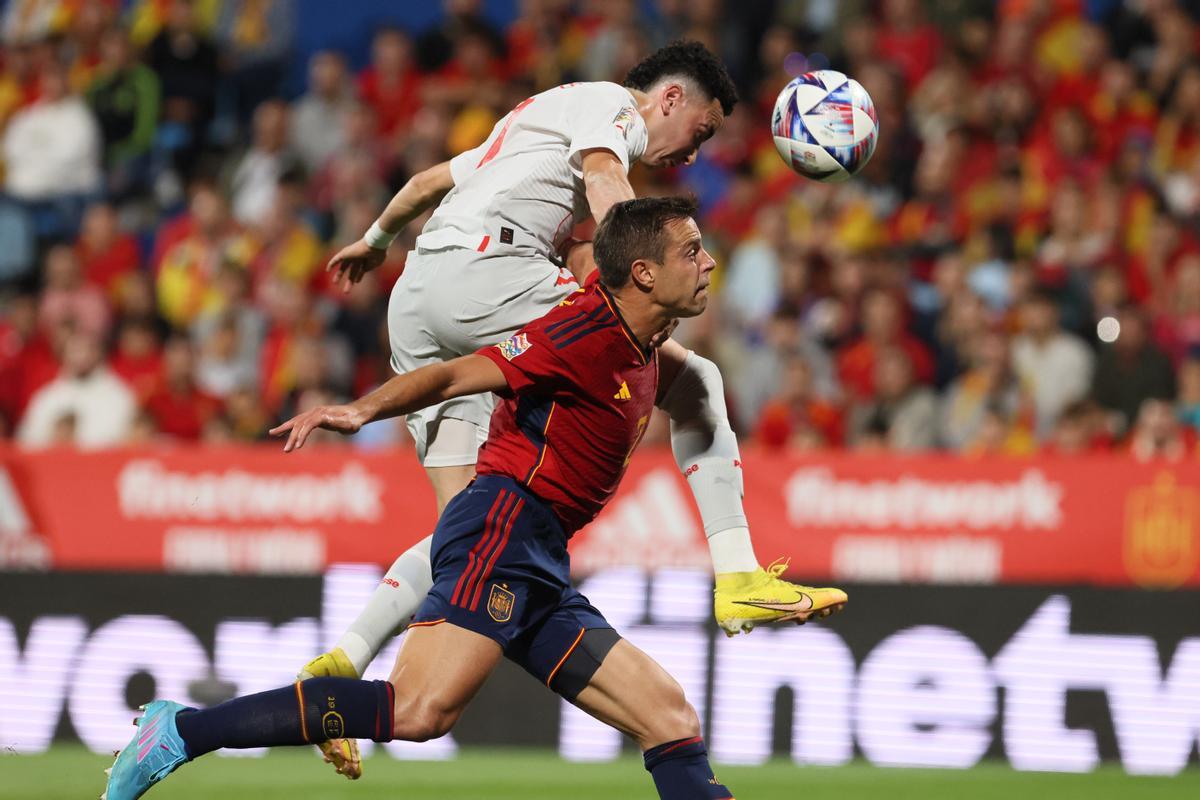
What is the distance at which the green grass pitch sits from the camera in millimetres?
8062

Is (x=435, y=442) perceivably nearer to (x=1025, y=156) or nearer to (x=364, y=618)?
(x=364, y=618)

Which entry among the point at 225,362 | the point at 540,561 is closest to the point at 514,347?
the point at 540,561

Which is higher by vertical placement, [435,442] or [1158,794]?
[435,442]

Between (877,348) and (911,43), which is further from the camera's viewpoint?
(911,43)

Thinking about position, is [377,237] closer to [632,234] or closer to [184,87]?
[632,234]

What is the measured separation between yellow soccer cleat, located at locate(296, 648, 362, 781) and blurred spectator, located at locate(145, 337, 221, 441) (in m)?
6.85

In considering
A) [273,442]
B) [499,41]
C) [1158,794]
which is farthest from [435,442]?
[499,41]

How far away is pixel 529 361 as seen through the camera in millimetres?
5184

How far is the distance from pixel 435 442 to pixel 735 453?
102 cm

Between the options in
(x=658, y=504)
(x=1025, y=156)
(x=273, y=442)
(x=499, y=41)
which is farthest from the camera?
(x=499, y=41)

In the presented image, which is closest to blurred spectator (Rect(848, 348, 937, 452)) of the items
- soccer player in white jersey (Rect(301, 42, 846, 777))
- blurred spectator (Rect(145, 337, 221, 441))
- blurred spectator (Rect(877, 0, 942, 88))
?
blurred spectator (Rect(877, 0, 942, 88))

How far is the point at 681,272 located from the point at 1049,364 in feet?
22.6

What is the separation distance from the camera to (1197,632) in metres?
8.98

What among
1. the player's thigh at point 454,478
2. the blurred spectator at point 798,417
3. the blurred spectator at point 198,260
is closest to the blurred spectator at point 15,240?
the blurred spectator at point 198,260
